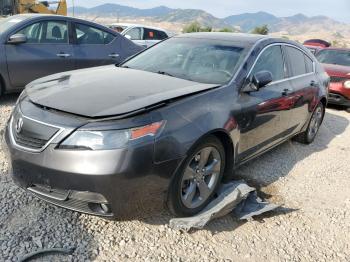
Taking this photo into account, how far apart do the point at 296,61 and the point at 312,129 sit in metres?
1.35

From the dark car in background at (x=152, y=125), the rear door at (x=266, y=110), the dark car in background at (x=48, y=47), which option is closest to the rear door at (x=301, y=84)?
the rear door at (x=266, y=110)

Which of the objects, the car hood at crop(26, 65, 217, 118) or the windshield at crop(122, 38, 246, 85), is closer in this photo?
the car hood at crop(26, 65, 217, 118)

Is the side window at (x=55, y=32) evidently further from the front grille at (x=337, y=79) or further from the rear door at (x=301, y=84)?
the front grille at (x=337, y=79)

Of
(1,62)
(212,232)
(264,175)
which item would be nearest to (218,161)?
(212,232)

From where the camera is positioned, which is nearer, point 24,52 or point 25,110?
point 25,110

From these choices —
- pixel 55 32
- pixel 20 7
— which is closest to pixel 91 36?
pixel 55 32

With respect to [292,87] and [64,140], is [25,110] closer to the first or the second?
[64,140]

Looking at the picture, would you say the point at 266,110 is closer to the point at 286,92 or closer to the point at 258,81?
the point at 258,81

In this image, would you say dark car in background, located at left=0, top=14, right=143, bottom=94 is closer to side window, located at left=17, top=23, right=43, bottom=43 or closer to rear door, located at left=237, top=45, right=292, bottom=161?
side window, located at left=17, top=23, right=43, bottom=43

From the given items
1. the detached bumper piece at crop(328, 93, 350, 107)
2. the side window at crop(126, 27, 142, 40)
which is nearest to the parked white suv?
the side window at crop(126, 27, 142, 40)

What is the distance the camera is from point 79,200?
2.84 meters

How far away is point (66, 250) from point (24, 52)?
4.37 metres

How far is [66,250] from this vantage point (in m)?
2.87

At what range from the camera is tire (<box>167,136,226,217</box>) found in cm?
315
